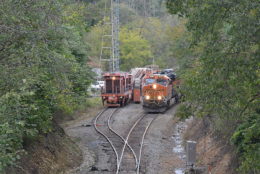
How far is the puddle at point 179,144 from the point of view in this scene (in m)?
16.0

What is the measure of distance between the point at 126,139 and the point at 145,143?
3.63ft

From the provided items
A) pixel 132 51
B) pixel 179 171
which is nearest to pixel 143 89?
pixel 179 171

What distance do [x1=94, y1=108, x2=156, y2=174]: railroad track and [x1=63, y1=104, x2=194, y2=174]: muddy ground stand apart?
1.01 ft

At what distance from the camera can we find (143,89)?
96.1 ft

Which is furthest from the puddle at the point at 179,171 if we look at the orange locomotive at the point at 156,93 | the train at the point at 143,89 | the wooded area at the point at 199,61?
the orange locomotive at the point at 156,93

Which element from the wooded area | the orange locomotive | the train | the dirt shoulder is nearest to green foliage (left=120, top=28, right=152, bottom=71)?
the train

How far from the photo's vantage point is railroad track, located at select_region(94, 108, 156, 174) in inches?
618

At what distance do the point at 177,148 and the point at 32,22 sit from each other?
1140 centimetres

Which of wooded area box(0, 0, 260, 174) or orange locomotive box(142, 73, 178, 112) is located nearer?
wooded area box(0, 0, 260, 174)

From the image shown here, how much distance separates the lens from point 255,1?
830 cm

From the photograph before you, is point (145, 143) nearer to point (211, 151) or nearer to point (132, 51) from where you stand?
point (211, 151)

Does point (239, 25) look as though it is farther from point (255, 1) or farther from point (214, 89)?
point (214, 89)

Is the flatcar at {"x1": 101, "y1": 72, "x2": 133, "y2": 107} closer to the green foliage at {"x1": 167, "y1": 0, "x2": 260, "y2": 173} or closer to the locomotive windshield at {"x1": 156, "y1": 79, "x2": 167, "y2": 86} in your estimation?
the locomotive windshield at {"x1": 156, "y1": 79, "x2": 167, "y2": 86}

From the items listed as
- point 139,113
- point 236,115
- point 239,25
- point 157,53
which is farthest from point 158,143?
point 157,53
